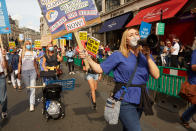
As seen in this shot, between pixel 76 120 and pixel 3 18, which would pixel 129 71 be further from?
pixel 3 18

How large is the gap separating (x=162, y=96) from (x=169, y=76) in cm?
70

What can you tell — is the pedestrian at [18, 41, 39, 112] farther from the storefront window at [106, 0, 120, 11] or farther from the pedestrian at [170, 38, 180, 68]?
the storefront window at [106, 0, 120, 11]

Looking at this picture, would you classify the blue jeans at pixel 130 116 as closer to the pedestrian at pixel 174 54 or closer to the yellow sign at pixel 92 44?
the yellow sign at pixel 92 44

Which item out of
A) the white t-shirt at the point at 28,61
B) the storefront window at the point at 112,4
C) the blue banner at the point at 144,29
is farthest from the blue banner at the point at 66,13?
the storefront window at the point at 112,4

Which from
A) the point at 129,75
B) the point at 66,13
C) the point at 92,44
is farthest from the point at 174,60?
the point at 129,75

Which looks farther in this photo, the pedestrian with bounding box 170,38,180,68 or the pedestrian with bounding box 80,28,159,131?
the pedestrian with bounding box 170,38,180,68

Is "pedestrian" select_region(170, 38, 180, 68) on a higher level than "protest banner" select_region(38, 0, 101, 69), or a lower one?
lower

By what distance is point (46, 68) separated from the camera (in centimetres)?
493

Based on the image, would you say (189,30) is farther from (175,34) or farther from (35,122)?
(35,122)

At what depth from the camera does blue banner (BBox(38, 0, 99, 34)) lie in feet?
10.3

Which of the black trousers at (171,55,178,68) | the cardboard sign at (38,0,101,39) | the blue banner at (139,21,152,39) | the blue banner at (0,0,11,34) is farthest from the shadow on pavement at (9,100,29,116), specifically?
the black trousers at (171,55,178,68)

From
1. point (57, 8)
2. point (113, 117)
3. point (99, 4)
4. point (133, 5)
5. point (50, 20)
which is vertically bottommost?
point (113, 117)

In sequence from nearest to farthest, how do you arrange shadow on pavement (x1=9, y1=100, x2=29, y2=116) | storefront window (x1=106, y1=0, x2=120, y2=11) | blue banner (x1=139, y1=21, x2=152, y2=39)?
shadow on pavement (x1=9, y1=100, x2=29, y2=116)
blue banner (x1=139, y1=21, x2=152, y2=39)
storefront window (x1=106, y1=0, x2=120, y2=11)

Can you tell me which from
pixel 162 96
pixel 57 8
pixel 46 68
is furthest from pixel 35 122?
pixel 162 96
